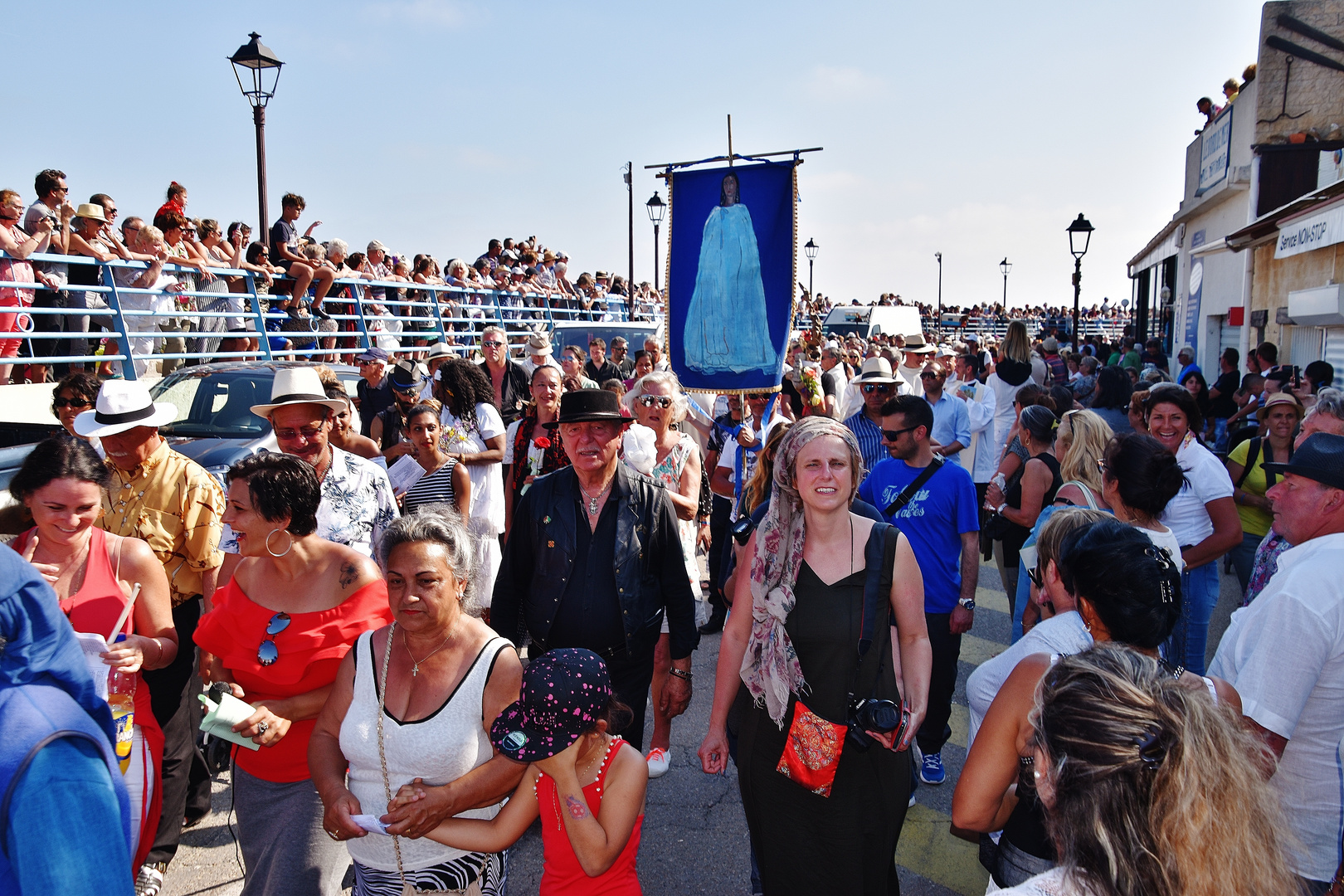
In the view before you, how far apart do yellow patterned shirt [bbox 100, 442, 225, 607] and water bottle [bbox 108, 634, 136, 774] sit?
0.81m

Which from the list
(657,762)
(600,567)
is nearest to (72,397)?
(600,567)

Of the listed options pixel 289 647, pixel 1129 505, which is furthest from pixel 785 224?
pixel 289 647

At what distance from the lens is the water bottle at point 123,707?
2775 mm

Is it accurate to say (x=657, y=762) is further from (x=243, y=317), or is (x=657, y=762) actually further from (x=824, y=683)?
(x=243, y=317)

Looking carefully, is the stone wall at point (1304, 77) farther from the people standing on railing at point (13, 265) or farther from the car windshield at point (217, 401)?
the people standing on railing at point (13, 265)

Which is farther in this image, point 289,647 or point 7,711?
point 289,647

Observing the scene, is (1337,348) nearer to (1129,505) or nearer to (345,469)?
(1129,505)

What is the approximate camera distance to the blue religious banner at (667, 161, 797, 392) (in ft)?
19.3

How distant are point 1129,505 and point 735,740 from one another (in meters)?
1.89

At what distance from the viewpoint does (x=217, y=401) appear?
318 inches

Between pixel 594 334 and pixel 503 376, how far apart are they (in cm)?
658

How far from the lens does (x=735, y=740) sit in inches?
136

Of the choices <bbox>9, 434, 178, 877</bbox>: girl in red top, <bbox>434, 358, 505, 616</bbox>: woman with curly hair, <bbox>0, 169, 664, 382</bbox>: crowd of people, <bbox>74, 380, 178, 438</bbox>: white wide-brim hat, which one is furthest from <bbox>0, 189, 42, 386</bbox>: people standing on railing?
<bbox>9, 434, 178, 877</bbox>: girl in red top

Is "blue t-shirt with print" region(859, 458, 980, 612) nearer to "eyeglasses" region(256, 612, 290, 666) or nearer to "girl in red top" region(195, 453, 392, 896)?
"girl in red top" region(195, 453, 392, 896)
